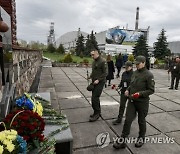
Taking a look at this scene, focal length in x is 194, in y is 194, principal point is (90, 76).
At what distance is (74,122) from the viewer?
16.0 feet

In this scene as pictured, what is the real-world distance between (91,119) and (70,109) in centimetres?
119

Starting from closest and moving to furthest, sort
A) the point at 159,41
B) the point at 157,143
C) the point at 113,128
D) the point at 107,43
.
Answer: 1. the point at 157,143
2. the point at 113,128
3. the point at 159,41
4. the point at 107,43

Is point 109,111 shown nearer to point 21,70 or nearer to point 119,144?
point 119,144

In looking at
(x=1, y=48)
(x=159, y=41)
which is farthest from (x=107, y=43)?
(x=1, y=48)

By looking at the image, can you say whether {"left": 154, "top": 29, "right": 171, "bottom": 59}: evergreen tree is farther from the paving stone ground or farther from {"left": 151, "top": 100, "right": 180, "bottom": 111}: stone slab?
{"left": 151, "top": 100, "right": 180, "bottom": 111}: stone slab

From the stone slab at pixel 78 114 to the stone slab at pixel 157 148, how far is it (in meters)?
1.65

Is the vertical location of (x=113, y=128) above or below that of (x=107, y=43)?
below

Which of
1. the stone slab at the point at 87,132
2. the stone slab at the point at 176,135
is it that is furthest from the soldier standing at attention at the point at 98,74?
the stone slab at the point at 176,135

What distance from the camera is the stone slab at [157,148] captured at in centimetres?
361

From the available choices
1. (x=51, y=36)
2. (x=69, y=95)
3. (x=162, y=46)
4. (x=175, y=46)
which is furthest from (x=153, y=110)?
(x=51, y=36)

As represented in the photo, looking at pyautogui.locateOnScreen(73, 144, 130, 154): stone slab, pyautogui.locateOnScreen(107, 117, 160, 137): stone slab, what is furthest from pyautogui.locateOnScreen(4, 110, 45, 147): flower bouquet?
pyautogui.locateOnScreen(107, 117, 160, 137): stone slab

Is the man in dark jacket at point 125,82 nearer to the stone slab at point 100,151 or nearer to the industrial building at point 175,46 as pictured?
the stone slab at point 100,151

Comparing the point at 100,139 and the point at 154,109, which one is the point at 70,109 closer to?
the point at 100,139

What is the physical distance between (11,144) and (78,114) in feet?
12.8
